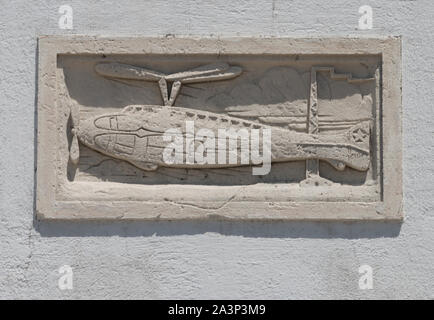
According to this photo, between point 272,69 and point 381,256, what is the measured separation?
1232 millimetres

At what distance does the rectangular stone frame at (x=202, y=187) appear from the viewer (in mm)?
5078

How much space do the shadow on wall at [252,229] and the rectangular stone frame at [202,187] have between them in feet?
0.15

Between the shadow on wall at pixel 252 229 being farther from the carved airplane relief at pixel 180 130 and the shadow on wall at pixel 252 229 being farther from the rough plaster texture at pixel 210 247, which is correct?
the carved airplane relief at pixel 180 130

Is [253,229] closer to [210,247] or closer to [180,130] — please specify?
[210,247]

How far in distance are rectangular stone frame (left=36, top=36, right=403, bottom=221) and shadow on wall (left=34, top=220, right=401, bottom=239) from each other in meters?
0.05

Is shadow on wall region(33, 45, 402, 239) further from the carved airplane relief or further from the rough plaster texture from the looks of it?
the carved airplane relief

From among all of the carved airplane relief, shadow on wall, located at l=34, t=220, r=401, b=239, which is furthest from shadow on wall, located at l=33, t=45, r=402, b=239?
the carved airplane relief

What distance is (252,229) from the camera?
509 centimetres

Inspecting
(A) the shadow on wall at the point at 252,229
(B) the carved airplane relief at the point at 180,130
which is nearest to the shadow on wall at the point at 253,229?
(A) the shadow on wall at the point at 252,229

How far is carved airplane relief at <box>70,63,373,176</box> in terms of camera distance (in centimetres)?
514

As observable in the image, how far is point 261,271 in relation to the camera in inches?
200

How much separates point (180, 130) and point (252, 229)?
696 mm

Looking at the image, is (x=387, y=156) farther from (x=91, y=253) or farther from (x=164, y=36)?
(x=91, y=253)

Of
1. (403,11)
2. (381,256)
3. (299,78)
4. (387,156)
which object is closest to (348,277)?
(381,256)
